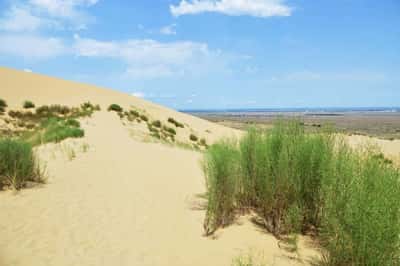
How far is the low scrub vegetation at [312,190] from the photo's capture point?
3.47 metres

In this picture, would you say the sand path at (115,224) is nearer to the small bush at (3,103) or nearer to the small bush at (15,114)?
the small bush at (15,114)

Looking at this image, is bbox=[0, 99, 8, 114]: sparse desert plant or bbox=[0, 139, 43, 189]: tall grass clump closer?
bbox=[0, 139, 43, 189]: tall grass clump

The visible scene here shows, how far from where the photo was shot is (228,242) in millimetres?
4930

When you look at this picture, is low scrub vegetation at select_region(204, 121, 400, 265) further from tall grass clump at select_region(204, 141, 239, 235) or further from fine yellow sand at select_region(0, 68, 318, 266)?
fine yellow sand at select_region(0, 68, 318, 266)

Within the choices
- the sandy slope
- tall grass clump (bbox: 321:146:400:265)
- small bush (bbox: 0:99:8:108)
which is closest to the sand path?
tall grass clump (bbox: 321:146:400:265)

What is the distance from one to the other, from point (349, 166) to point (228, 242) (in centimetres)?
193

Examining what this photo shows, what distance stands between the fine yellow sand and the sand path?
1 centimetres

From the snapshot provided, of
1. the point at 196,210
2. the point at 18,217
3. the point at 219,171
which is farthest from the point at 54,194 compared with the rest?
the point at 219,171

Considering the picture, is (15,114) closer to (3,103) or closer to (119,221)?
(3,103)

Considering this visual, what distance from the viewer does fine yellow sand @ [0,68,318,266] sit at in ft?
15.2

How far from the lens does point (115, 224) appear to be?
5.81 meters

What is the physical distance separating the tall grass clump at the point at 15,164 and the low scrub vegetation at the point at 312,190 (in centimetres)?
426

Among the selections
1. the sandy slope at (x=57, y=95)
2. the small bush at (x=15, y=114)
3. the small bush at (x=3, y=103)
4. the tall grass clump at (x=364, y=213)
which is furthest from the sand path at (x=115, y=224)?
the small bush at (x=3, y=103)

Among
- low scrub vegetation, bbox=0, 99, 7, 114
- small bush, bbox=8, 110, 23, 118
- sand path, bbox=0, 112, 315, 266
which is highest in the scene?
low scrub vegetation, bbox=0, 99, 7, 114
